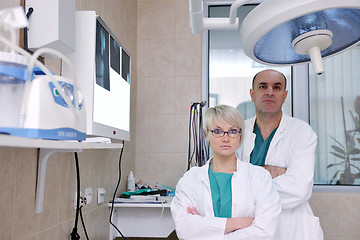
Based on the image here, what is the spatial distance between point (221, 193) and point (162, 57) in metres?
1.81

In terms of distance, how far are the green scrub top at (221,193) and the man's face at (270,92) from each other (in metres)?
0.62

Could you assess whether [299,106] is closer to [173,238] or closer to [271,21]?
[173,238]

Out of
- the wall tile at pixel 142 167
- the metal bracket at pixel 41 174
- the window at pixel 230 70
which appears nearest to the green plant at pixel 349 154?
the window at pixel 230 70

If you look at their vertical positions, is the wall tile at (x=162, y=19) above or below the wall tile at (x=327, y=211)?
above

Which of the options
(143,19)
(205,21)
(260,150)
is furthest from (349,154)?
(205,21)

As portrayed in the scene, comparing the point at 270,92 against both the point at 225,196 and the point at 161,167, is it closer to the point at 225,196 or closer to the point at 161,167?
the point at 225,196

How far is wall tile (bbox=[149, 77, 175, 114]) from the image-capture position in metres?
3.07

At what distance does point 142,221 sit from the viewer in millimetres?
2357

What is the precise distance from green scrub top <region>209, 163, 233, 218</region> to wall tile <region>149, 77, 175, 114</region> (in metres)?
1.50

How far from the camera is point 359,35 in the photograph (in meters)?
0.87

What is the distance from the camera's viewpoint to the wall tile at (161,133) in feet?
10.00

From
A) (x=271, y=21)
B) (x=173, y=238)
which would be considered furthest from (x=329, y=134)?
(x=271, y=21)

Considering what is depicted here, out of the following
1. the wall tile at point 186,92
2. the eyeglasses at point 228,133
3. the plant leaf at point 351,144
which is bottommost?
the plant leaf at point 351,144

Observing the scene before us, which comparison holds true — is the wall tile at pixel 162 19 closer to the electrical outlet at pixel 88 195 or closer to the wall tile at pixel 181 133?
the wall tile at pixel 181 133
